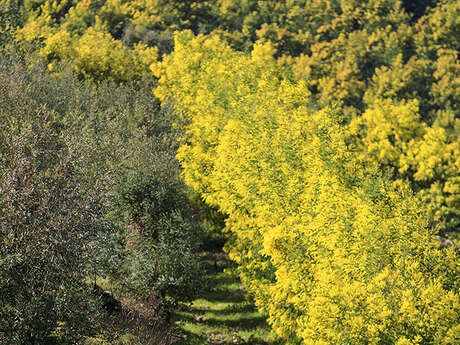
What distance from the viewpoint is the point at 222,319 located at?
97.0 feet

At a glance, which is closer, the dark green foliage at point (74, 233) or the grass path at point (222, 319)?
the dark green foliage at point (74, 233)

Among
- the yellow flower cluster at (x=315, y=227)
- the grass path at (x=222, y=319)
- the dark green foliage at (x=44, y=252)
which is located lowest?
the grass path at (x=222, y=319)

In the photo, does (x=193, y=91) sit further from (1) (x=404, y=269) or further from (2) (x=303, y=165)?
(1) (x=404, y=269)

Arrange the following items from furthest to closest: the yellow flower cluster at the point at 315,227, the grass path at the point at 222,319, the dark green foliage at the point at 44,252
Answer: the grass path at the point at 222,319 → the yellow flower cluster at the point at 315,227 → the dark green foliage at the point at 44,252

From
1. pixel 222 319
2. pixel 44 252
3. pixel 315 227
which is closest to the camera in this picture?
pixel 44 252

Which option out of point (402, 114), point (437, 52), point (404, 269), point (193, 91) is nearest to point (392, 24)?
point (437, 52)

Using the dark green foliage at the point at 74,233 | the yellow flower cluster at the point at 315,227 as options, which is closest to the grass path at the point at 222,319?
the dark green foliage at the point at 74,233

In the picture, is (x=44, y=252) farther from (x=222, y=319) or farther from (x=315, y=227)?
(x=222, y=319)

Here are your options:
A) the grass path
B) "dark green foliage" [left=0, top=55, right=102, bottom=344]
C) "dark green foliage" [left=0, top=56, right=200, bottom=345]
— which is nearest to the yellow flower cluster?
the grass path

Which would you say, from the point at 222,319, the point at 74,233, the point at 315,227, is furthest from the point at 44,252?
the point at 222,319

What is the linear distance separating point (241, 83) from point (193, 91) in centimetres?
709

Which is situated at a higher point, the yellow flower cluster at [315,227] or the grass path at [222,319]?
the yellow flower cluster at [315,227]

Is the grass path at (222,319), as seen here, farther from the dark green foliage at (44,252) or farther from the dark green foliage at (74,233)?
the dark green foliage at (44,252)

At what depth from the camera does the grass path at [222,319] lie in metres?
26.8
